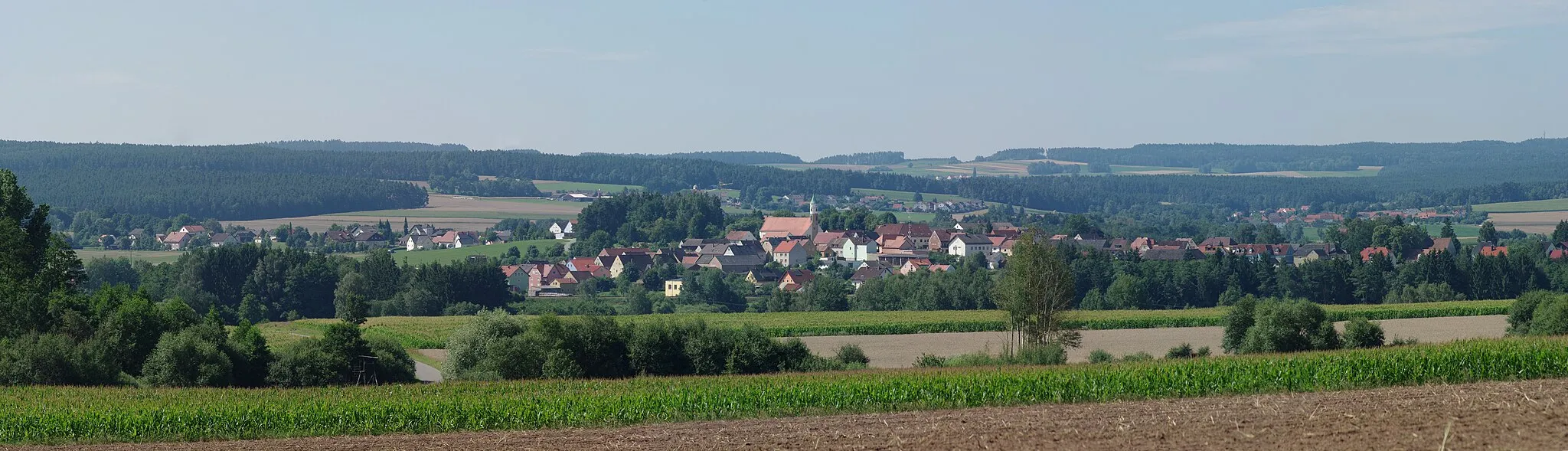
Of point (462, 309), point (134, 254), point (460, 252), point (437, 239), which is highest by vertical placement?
point (462, 309)

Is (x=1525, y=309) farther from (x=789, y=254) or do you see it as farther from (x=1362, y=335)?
(x=789, y=254)

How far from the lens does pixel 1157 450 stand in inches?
807

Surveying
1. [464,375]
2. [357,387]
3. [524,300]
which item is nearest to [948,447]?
[357,387]

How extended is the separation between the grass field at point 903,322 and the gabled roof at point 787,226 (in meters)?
92.2

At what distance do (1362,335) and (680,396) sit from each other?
→ 19998mm

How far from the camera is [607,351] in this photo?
37375 mm

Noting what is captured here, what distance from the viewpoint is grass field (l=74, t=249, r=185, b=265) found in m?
125

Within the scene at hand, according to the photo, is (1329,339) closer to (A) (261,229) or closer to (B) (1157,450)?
(B) (1157,450)

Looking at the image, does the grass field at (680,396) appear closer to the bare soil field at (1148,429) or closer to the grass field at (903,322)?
the bare soil field at (1148,429)

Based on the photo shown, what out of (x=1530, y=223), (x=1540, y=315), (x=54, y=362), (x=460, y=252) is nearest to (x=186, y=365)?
(x=54, y=362)

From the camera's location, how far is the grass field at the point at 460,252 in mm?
124062

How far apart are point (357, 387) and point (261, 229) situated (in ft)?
482

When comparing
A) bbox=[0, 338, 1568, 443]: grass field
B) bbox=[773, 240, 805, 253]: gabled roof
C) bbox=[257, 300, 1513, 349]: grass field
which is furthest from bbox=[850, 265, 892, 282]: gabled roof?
bbox=[0, 338, 1568, 443]: grass field

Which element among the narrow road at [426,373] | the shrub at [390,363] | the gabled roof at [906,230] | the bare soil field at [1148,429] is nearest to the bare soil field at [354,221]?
the gabled roof at [906,230]
